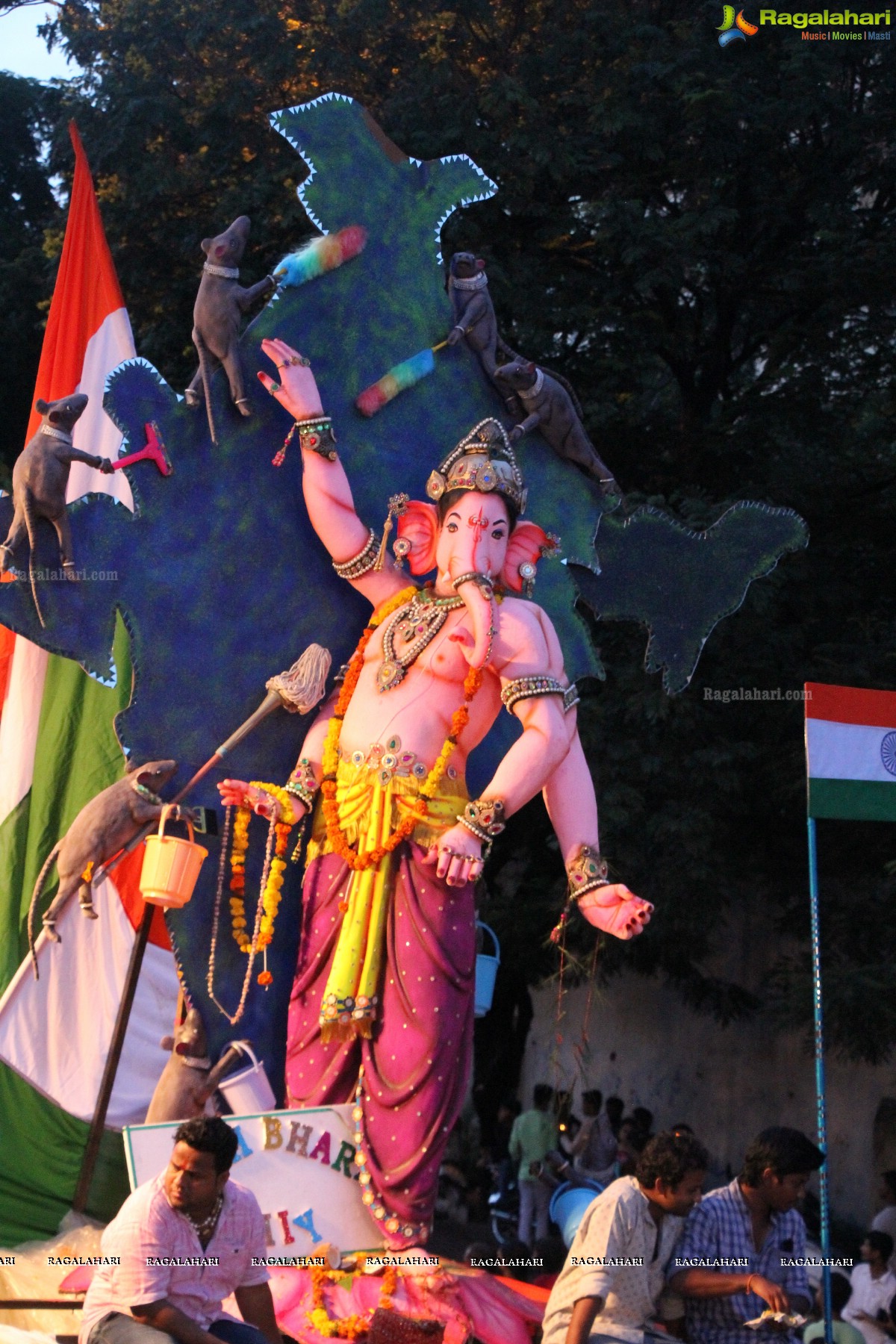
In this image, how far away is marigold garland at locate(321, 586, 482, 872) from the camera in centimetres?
592

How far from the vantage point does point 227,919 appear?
6223 millimetres

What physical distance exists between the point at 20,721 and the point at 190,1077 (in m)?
2.27

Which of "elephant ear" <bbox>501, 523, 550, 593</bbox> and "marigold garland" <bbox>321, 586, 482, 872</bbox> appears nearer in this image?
"marigold garland" <bbox>321, 586, 482, 872</bbox>

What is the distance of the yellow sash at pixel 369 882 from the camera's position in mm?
5859

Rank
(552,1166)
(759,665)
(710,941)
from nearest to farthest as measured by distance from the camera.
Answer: (552,1166) → (759,665) → (710,941)

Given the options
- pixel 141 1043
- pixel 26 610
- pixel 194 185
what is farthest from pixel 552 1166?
pixel 194 185

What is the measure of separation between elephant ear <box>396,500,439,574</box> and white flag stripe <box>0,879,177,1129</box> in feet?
7.46

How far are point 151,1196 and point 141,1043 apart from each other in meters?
4.19

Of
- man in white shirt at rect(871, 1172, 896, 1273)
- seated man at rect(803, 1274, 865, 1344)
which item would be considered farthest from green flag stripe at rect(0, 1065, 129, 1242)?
man in white shirt at rect(871, 1172, 896, 1273)

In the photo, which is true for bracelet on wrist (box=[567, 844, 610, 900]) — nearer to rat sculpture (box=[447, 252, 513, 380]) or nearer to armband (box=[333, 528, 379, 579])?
armband (box=[333, 528, 379, 579])

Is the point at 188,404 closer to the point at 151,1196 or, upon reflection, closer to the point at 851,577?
the point at 151,1196

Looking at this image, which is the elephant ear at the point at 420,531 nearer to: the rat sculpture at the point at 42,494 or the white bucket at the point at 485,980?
the rat sculpture at the point at 42,494

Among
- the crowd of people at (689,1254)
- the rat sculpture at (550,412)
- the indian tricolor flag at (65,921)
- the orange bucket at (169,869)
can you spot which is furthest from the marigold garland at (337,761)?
the crowd of people at (689,1254)

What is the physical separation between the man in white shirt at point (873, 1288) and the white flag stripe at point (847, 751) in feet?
7.13
